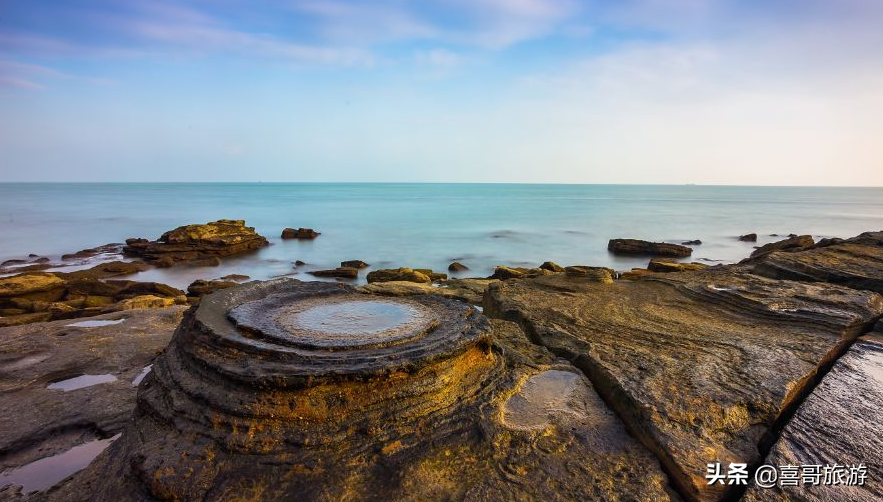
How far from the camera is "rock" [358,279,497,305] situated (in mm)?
9430

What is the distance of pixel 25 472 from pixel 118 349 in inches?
100

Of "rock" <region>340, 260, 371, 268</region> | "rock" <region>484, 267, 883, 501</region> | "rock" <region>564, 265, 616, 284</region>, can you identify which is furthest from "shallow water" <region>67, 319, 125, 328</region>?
"rock" <region>340, 260, 371, 268</region>

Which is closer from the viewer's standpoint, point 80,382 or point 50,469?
point 50,469

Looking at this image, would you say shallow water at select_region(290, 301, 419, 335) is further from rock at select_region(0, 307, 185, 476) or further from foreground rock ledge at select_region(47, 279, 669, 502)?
rock at select_region(0, 307, 185, 476)

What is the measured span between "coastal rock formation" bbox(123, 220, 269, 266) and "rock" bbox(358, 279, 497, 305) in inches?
484

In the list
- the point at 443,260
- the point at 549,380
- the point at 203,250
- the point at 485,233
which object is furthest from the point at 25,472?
the point at 485,233

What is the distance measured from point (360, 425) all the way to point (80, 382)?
13.7 ft

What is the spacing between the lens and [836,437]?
3064 mm

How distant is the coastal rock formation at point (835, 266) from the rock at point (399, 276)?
25.5 ft

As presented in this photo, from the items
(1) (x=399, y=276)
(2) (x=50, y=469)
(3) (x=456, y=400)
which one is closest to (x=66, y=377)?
(2) (x=50, y=469)

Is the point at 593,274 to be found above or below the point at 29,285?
above

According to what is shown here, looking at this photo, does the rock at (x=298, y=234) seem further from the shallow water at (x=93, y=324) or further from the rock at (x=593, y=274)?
the rock at (x=593, y=274)

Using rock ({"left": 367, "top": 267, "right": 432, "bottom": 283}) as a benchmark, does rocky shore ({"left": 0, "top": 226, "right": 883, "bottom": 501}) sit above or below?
above

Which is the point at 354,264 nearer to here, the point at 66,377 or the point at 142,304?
the point at 142,304
